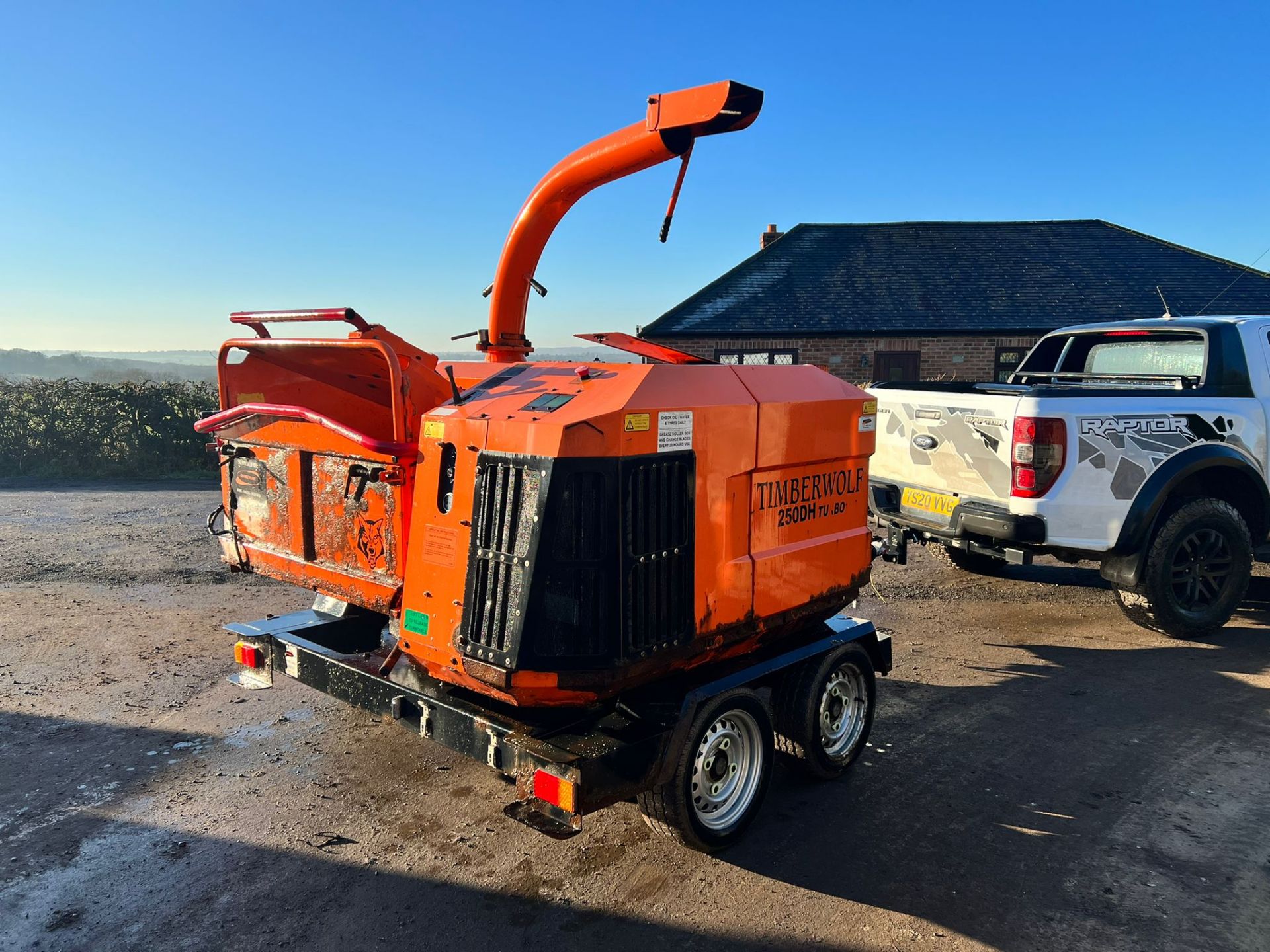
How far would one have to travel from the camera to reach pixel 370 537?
148 inches

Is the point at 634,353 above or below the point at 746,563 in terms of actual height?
above

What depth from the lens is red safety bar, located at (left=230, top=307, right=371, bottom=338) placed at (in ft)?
11.4

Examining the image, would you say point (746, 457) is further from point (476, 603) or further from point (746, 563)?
point (476, 603)

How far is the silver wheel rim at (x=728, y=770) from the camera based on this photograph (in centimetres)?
355

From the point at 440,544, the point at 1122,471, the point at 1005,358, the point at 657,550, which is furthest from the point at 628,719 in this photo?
the point at 1005,358

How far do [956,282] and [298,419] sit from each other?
1909 cm

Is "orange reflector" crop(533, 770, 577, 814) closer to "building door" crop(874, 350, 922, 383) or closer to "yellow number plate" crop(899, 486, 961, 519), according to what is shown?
"yellow number plate" crop(899, 486, 961, 519)

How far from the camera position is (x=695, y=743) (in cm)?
338

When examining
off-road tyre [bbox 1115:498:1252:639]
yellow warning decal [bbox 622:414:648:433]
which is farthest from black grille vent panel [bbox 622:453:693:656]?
off-road tyre [bbox 1115:498:1252:639]

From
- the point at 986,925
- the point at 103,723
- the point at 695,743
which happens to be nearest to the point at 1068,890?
the point at 986,925

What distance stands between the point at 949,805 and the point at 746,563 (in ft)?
5.33

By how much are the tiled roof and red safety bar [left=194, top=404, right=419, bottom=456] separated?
14835 millimetres

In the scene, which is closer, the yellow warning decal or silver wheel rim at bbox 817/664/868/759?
the yellow warning decal

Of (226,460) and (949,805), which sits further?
(226,460)
